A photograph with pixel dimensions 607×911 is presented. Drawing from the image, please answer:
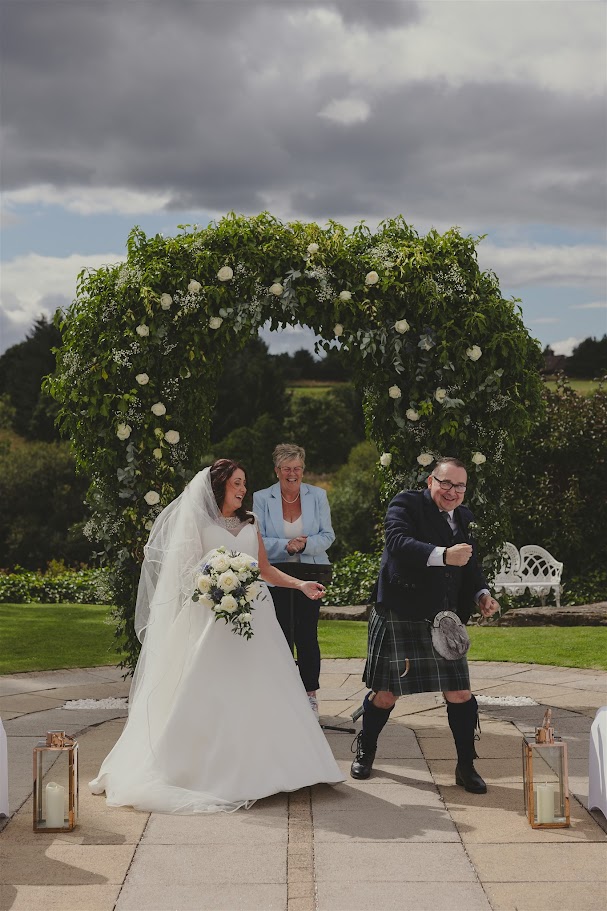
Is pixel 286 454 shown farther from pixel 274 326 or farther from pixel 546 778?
pixel 546 778

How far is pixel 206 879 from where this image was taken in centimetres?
414

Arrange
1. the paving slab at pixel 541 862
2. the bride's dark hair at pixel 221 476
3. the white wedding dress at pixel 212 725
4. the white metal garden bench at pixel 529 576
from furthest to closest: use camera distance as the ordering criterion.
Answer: the white metal garden bench at pixel 529 576 → the bride's dark hair at pixel 221 476 → the white wedding dress at pixel 212 725 → the paving slab at pixel 541 862

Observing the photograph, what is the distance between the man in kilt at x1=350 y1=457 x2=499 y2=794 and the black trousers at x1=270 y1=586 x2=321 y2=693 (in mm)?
1303

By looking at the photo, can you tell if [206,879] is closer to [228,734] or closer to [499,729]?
[228,734]

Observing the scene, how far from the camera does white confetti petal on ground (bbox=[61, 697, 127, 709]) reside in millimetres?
7605

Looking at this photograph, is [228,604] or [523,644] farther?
[523,644]

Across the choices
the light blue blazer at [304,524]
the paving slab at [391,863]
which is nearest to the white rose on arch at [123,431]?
the light blue blazer at [304,524]

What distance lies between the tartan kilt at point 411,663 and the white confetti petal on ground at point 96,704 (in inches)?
110

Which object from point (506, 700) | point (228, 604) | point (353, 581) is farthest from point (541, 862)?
point (353, 581)

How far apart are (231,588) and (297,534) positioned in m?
1.64

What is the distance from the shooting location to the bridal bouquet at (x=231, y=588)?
5363 mm

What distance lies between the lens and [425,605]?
5508mm

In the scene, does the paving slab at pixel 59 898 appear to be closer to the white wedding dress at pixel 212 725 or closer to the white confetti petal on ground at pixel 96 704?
the white wedding dress at pixel 212 725

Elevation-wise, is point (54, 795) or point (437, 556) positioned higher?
point (437, 556)
